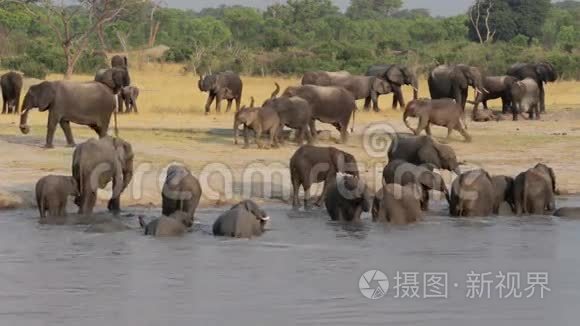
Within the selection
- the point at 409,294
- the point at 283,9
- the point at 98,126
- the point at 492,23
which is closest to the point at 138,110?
the point at 98,126

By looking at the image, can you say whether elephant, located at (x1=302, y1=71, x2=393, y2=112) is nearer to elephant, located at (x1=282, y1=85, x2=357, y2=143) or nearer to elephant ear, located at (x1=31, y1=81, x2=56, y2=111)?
elephant, located at (x1=282, y1=85, x2=357, y2=143)

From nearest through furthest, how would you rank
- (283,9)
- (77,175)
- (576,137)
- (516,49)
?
(77,175)
(576,137)
(516,49)
(283,9)

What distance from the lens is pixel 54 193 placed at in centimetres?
1383

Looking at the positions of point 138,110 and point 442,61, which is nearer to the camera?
point 138,110

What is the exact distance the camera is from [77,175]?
14078mm

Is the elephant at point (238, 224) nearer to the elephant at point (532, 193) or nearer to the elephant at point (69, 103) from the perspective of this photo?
the elephant at point (532, 193)

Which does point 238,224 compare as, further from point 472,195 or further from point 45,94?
point 45,94

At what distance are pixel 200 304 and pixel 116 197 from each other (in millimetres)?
4772

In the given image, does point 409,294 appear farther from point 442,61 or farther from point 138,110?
point 442,61

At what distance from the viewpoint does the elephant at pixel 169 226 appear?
13.1 meters

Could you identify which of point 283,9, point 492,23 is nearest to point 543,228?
point 492,23

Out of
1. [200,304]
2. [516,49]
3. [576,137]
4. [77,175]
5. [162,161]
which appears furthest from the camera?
[516,49]

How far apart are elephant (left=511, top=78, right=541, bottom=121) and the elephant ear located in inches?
486

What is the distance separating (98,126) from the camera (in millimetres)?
19625
